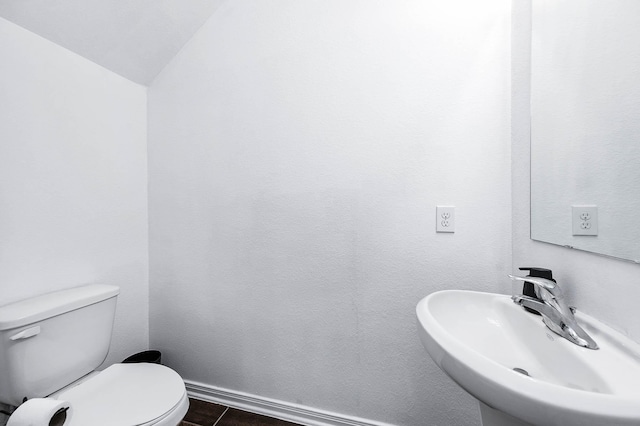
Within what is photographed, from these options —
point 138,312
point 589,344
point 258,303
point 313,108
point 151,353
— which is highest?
point 313,108

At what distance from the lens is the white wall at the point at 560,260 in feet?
2.14

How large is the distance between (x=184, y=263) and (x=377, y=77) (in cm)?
143

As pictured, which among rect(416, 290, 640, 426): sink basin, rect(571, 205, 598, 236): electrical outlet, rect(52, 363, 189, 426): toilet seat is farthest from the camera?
rect(52, 363, 189, 426): toilet seat

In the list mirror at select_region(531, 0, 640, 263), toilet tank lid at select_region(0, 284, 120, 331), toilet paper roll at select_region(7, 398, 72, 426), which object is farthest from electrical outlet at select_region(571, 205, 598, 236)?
toilet tank lid at select_region(0, 284, 120, 331)

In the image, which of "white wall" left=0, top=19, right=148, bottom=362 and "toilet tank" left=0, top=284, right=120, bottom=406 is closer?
"toilet tank" left=0, top=284, right=120, bottom=406

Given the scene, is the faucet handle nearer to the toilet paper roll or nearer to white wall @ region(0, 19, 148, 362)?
the toilet paper roll

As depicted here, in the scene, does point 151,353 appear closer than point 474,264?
No

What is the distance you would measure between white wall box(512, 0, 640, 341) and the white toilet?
134 cm

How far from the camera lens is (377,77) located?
1.32 m

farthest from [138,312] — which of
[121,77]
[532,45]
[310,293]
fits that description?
[532,45]

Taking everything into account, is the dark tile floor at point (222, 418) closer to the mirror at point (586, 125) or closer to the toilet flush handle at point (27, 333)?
the toilet flush handle at point (27, 333)

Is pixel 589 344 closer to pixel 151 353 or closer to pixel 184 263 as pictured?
pixel 184 263

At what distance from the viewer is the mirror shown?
64 centimetres

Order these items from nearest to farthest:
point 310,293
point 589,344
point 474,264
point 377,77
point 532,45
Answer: point 589,344 → point 532,45 → point 474,264 → point 377,77 → point 310,293
